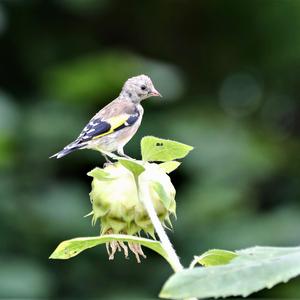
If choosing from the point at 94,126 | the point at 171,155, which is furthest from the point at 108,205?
the point at 94,126

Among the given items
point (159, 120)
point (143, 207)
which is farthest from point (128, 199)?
point (159, 120)

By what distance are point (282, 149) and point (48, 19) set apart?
1.92m

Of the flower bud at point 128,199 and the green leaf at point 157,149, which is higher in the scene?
the green leaf at point 157,149

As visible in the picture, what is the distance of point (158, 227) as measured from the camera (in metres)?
0.94

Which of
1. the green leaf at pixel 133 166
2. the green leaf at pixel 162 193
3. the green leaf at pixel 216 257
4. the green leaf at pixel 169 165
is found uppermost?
the green leaf at pixel 169 165

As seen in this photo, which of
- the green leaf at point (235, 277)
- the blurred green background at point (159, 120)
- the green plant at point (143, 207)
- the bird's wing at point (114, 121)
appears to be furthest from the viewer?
the blurred green background at point (159, 120)

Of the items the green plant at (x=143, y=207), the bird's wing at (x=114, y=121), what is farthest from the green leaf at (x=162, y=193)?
the bird's wing at (x=114, y=121)

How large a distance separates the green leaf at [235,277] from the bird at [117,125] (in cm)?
77

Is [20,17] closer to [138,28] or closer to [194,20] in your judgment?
[138,28]

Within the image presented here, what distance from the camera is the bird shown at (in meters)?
1.64

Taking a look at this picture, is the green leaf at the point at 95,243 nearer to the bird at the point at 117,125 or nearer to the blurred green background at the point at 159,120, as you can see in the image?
the bird at the point at 117,125

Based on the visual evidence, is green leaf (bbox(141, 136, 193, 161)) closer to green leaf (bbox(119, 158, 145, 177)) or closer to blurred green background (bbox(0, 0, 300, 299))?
green leaf (bbox(119, 158, 145, 177))

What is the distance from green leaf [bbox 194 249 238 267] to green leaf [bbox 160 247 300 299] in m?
0.11

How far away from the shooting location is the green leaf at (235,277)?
0.79 m
